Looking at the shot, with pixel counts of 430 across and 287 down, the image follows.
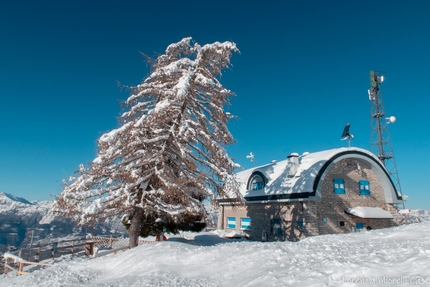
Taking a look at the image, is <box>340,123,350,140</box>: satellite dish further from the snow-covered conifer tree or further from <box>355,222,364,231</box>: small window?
the snow-covered conifer tree

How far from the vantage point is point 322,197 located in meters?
17.2

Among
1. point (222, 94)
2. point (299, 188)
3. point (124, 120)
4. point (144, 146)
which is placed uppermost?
point (222, 94)

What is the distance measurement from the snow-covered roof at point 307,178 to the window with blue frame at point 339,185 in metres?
1.46

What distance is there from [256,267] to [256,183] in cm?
1639

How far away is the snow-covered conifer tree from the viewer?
34.2ft

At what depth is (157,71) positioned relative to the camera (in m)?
12.0

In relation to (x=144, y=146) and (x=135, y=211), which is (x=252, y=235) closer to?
(x=135, y=211)

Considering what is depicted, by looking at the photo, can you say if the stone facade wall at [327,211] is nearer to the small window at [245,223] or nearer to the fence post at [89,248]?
the small window at [245,223]

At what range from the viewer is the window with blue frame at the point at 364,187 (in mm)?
19094

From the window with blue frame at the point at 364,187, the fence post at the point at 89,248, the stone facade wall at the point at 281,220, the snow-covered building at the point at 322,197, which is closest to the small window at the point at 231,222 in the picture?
the stone facade wall at the point at 281,220

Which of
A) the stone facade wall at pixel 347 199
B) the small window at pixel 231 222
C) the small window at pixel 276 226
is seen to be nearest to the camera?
the stone facade wall at pixel 347 199

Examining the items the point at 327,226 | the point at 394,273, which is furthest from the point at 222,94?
the point at 327,226

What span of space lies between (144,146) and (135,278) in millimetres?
5475

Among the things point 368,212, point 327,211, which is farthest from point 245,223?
point 368,212
